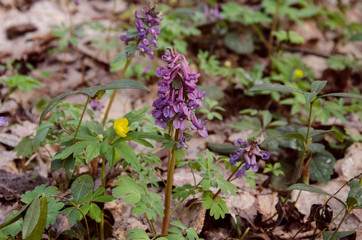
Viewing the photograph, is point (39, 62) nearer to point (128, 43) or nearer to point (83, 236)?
point (128, 43)

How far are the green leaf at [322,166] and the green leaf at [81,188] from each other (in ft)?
6.37

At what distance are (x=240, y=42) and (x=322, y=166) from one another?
2425mm

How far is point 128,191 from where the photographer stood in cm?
178

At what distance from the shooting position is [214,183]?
1900 millimetres

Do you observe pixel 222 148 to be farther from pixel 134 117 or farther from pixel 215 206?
pixel 134 117

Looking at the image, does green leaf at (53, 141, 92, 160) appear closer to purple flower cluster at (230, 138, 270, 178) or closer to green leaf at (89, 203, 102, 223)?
green leaf at (89, 203, 102, 223)

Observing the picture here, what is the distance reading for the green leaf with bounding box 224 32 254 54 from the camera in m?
4.54

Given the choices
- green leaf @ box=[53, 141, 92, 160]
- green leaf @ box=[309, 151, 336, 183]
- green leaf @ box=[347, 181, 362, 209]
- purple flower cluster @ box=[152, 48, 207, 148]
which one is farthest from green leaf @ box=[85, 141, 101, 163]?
green leaf @ box=[309, 151, 336, 183]

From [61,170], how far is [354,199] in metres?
1.82

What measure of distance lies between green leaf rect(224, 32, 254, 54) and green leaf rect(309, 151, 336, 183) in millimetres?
2152

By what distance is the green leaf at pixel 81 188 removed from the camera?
1.84 metres

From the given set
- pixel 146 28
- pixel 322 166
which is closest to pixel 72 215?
pixel 146 28

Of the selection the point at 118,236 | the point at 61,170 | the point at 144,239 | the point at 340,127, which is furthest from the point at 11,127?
the point at 340,127

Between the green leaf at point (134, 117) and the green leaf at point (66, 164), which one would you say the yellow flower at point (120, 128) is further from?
the green leaf at point (66, 164)
